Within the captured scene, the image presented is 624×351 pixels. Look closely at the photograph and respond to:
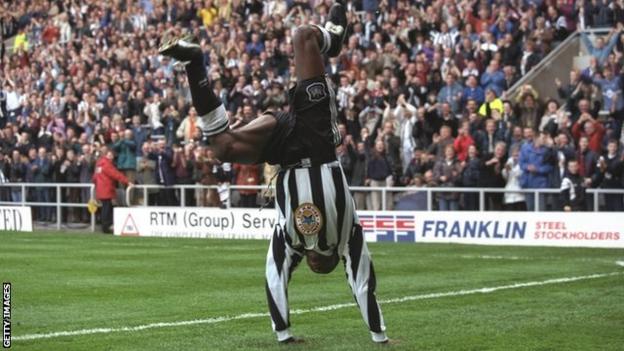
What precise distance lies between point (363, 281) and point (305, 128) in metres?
1.42

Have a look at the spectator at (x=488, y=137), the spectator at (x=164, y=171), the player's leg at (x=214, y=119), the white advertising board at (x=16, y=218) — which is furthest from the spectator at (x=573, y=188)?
the player's leg at (x=214, y=119)

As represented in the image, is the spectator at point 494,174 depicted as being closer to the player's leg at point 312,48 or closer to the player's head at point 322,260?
the player's leg at point 312,48

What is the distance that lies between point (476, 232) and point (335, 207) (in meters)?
15.6

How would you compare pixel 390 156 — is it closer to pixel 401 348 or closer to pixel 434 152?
pixel 434 152

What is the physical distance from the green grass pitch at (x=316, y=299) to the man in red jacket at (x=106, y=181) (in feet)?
26.0

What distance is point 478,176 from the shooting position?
86.0ft

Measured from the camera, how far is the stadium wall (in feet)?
79.3

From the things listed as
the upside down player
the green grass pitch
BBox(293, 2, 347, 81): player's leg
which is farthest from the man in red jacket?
the upside down player

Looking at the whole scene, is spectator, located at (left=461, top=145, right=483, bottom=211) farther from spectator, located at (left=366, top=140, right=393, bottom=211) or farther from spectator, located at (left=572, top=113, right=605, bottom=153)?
spectator, located at (left=572, top=113, right=605, bottom=153)

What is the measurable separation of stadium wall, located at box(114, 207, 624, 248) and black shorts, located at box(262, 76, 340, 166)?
1448cm

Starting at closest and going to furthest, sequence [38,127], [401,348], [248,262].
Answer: [401,348] < [248,262] < [38,127]

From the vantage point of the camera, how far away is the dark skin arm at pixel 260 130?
9695mm

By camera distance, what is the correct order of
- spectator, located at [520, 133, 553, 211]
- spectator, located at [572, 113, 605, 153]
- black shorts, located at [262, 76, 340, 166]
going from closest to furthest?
black shorts, located at [262, 76, 340, 166] → spectator, located at [572, 113, 605, 153] → spectator, located at [520, 133, 553, 211]

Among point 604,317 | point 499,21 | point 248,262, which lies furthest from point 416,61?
point 604,317
